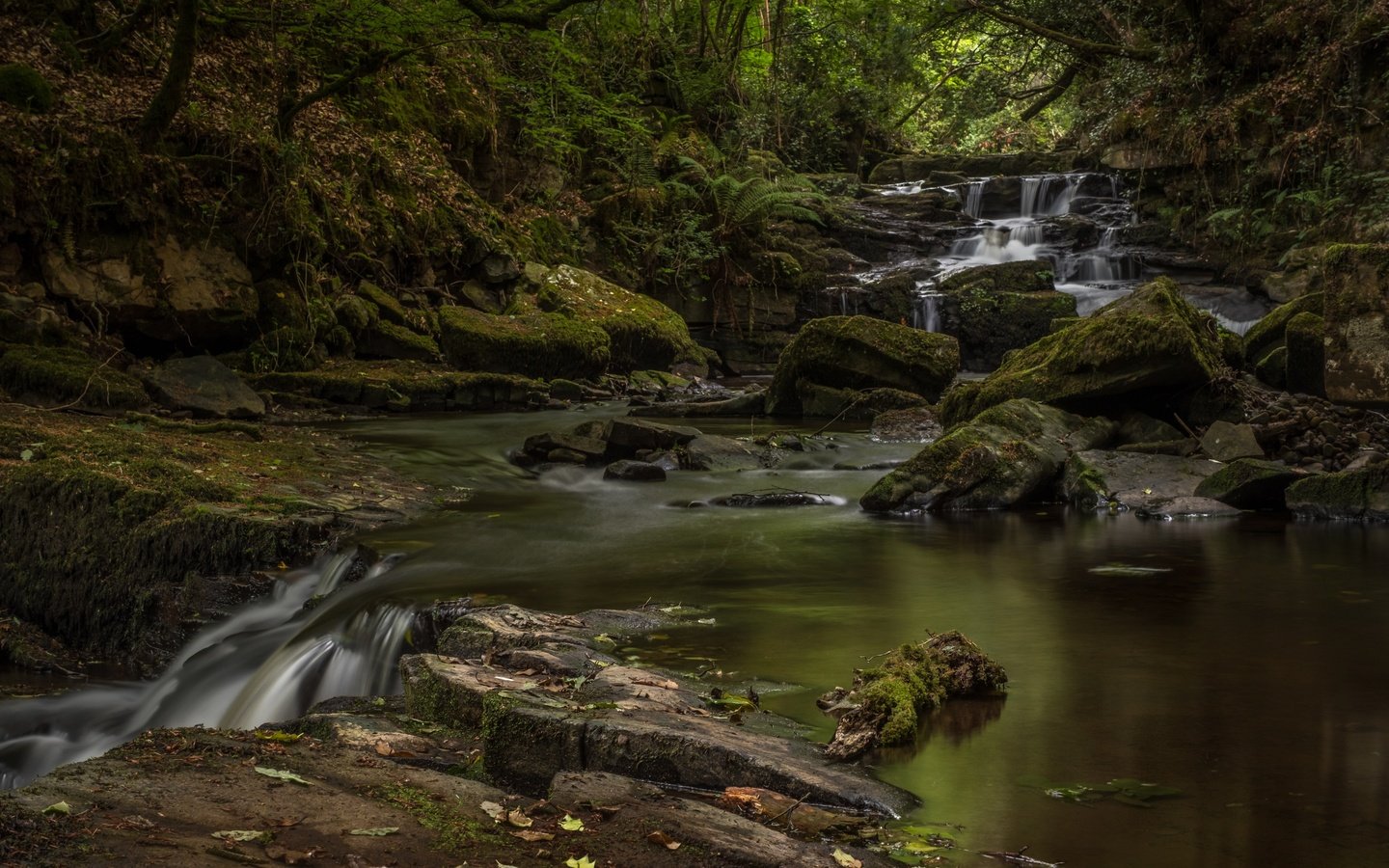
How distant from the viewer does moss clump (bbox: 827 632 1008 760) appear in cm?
350

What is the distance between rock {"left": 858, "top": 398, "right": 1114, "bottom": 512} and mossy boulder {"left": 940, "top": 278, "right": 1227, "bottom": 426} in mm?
699

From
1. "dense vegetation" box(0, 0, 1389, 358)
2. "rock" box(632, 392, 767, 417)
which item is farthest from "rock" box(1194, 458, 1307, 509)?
"dense vegetation" box(0, 0, 1389, 358)

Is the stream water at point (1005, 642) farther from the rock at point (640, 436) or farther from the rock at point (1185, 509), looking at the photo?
the rock at point (640, 436)

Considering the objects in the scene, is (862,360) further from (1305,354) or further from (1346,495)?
(1346,495)

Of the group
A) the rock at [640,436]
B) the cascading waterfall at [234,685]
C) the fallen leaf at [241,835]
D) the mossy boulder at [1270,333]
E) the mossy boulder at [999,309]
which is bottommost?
the cascading waterfall at [234,685]

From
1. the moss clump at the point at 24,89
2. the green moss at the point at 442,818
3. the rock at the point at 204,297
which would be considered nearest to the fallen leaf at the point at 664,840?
the green moss at the point at 442,818

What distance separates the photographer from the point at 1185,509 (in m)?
8.22

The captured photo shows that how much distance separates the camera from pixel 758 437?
11406mm

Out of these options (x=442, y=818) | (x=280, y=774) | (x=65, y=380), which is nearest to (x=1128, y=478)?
(x=442, y=818)

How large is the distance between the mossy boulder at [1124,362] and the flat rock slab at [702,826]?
24.7 ft

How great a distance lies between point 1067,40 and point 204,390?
1681cm

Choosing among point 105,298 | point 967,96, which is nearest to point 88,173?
point 105,298

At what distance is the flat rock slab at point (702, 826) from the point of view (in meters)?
2.58

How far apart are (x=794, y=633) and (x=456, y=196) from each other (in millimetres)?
14145
